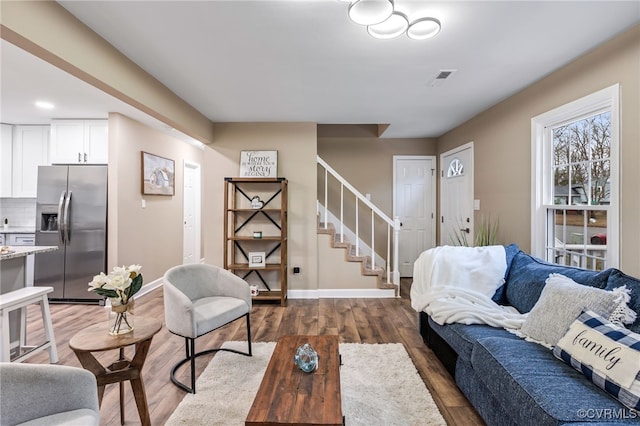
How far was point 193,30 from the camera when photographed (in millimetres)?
1994

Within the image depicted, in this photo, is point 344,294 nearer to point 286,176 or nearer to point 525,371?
point 286,176

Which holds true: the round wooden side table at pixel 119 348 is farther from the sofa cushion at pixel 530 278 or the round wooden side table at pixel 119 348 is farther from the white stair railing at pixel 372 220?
the white stair railing at pixel 372 220

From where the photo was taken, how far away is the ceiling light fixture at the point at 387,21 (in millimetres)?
1639

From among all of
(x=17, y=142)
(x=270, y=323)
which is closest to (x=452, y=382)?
(x=270, y=323)

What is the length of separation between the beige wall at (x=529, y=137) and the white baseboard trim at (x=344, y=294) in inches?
64.6

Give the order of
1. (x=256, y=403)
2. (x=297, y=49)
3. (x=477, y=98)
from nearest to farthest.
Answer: (x=256, y=403)
(x=297, y=49)
(x=477, y=98)

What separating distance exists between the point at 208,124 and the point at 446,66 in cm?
297

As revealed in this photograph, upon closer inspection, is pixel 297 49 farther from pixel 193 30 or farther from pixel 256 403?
pixel 256 403

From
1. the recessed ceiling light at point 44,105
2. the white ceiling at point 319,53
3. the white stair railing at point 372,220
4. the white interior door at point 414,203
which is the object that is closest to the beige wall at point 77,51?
the white ceiling at point 319,53

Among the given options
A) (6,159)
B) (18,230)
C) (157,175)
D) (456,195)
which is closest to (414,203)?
(456,195)

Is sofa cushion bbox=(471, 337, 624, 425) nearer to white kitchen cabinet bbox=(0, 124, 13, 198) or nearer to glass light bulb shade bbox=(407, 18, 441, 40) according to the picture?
glass light bulb shade bbox=(407, 18, 441, 40)

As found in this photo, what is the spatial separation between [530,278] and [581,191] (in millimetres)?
843

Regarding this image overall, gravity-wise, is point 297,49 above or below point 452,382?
above

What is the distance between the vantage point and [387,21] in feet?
6.04
